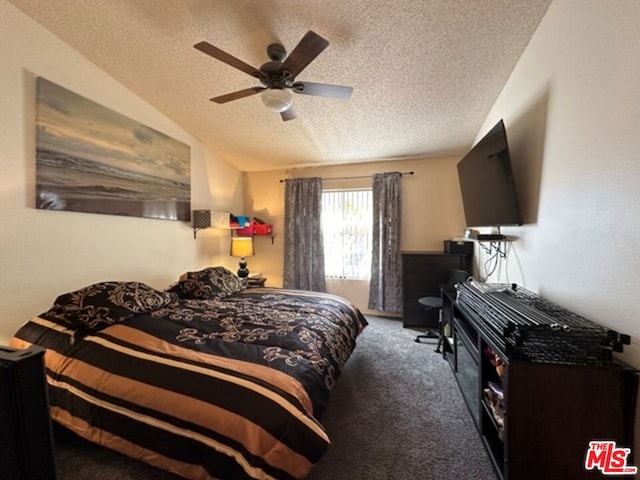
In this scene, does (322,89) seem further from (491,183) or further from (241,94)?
(491,183)

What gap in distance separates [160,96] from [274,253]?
2.78 metres

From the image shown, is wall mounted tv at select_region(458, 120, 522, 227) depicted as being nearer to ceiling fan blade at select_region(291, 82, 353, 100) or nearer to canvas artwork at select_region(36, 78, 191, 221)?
ceiling fan blade at select_region(291, 82, 353, 100)

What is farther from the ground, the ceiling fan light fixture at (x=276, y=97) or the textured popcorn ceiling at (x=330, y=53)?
the textured popcorn ceiling at (x=330, y=53)

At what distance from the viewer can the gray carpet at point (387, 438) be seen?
1.51 meters

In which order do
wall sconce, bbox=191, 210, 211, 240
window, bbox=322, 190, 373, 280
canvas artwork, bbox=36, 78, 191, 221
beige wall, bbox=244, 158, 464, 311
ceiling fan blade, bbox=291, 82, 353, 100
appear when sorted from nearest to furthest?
1. ceiling fan blade, bbox=291, 82, 353, 100
2. canvas artwork, bbox=36, 78, 191, 221
3. wall sconce, bbox=191, 210, 211, 240
4. beige wall, bbox=244, 158, 464, 311
5. window, bbox=322, 190, 373, 280

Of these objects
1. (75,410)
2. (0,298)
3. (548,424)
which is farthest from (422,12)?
(0,298)

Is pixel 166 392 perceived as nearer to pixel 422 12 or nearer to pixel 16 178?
pixel 16 178

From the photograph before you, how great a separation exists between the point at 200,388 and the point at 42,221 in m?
1.99

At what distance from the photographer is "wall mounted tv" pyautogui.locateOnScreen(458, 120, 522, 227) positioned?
1.93 m

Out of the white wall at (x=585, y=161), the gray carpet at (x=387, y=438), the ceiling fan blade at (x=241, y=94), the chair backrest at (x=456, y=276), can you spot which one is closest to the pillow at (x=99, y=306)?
the gray carpet at (x=387, y=438)

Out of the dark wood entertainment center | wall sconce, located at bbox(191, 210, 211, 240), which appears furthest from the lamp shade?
the dark wood entertainment center

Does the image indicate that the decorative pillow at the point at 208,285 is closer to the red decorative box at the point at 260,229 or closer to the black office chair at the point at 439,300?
the red decorative box at the point at 260,229

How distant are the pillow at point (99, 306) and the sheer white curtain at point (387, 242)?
3.03 meters

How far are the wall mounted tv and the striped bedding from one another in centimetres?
162
